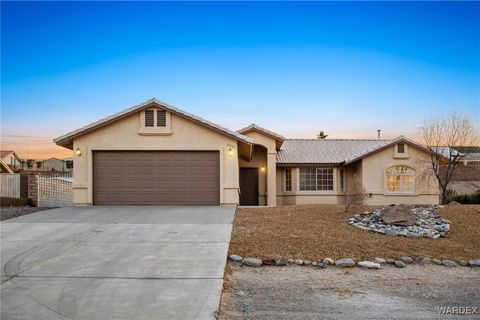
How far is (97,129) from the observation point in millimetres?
15641

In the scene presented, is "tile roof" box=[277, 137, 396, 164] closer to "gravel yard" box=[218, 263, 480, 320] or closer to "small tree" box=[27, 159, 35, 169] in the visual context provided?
"gravel yard" box=[218, 263, 480, 320]

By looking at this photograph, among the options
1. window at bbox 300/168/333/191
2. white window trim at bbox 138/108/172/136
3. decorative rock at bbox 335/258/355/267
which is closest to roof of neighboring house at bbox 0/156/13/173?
white window trim at bbox 138/108/172/136

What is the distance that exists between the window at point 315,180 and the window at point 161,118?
1056 cm

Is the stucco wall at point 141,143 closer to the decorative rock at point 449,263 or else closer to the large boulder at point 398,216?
the large boulder at point 398,216

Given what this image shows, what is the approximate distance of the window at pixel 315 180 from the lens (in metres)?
23.0

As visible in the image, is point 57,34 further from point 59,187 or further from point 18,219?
point 18,219

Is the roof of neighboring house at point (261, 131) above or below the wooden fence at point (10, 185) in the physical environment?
above

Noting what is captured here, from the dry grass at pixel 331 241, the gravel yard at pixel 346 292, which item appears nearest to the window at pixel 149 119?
the dry grass at pixel 331 241

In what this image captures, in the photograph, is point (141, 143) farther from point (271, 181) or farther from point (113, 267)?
point (113, 267)

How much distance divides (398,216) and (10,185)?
17.1 m

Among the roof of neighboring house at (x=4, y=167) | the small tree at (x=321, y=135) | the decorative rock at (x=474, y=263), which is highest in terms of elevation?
the small tree at (x=321, y=135)

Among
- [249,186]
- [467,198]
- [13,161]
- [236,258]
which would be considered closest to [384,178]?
[467,198]

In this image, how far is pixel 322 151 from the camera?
24422 mm

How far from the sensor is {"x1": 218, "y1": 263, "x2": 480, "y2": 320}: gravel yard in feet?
16.6
